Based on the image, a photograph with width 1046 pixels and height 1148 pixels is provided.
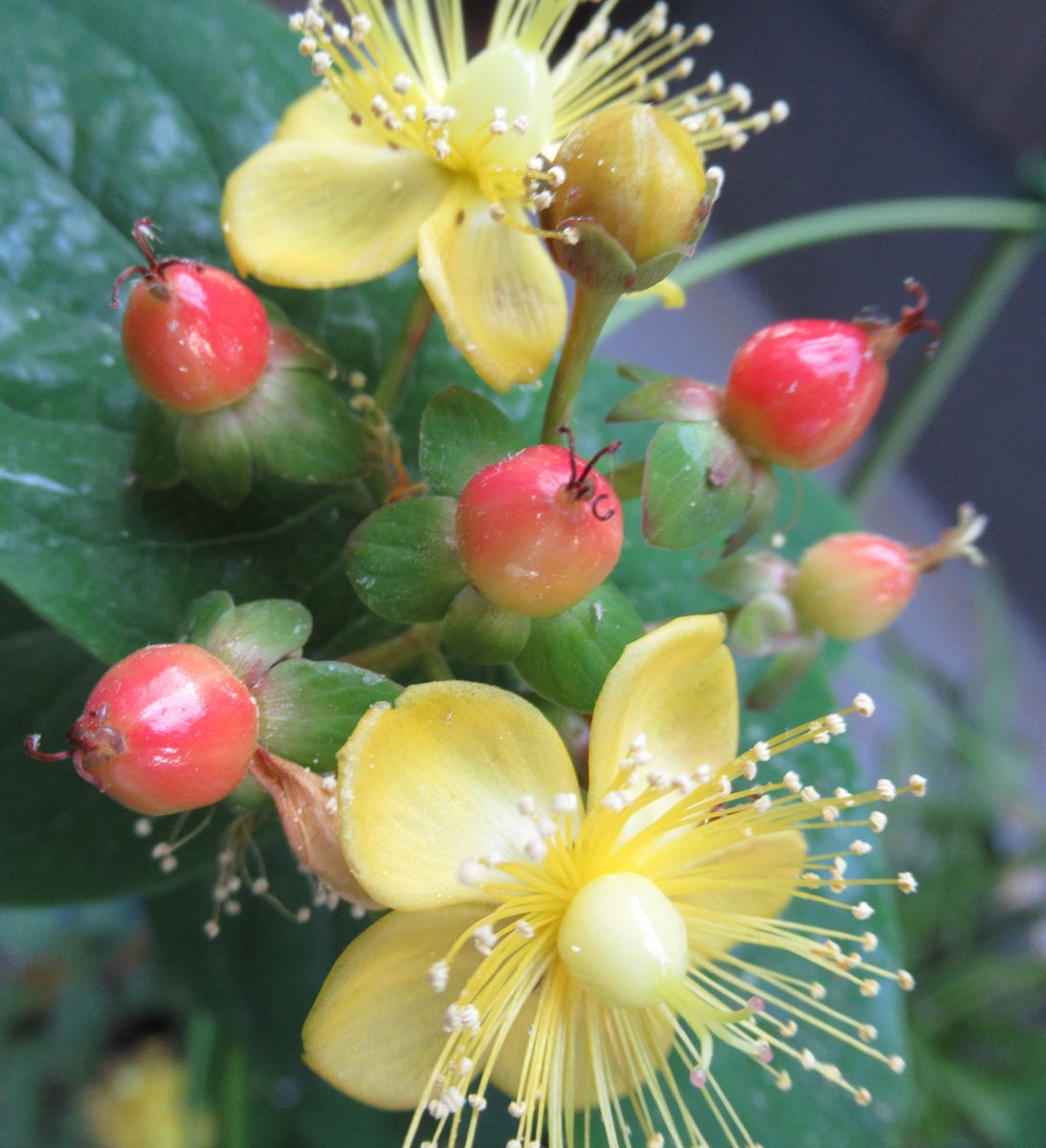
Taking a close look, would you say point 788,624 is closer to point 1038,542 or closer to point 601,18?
point 601,18

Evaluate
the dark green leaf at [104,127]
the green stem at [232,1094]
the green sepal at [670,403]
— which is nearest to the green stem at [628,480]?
the green sepal at [670,403]

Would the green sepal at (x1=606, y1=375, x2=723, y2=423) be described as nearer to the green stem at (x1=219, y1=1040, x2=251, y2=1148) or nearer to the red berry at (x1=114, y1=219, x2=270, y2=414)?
the red berry at (x1=114, y1=219, x2=270, y2=414)

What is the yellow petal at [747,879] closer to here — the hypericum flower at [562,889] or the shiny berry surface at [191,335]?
the hypericum flower at [562,889]

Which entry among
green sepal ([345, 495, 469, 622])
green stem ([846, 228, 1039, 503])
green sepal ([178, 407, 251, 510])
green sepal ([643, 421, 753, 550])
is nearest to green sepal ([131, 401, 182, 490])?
green sepal ([178, 407, 251, 510])

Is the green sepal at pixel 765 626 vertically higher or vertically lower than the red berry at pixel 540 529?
lower

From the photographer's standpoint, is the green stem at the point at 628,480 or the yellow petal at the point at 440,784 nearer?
the yellow petal at the point at 440,784

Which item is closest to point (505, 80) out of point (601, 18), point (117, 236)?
point (601, 18)
